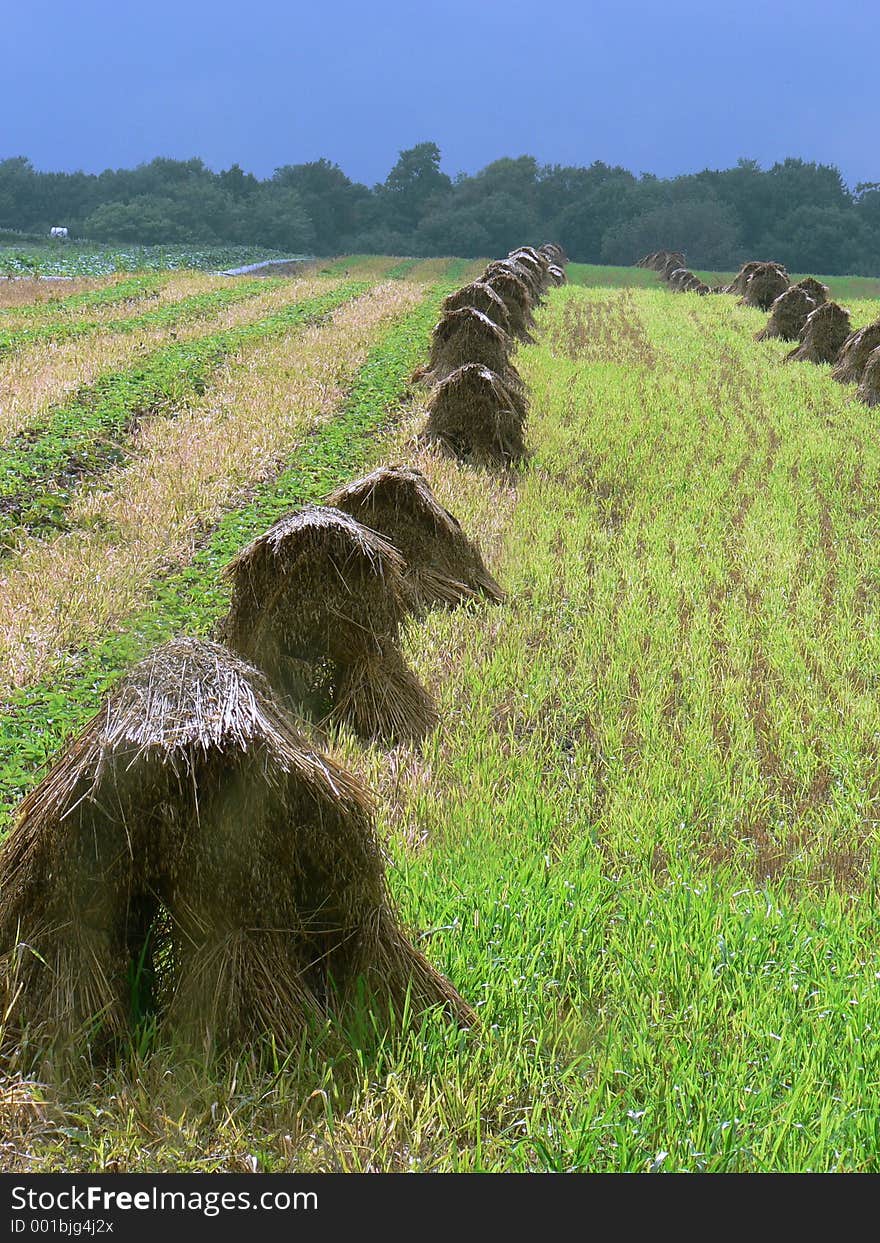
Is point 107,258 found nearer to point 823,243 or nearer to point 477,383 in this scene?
point 477,383

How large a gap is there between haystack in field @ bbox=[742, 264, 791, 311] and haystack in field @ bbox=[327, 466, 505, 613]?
29006 millimetres

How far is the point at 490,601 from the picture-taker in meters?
8.12

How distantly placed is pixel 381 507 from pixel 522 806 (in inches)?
124

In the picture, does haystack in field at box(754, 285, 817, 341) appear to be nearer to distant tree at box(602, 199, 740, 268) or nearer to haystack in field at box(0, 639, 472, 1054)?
haystack in field at box(0, 639, 472, 1054)

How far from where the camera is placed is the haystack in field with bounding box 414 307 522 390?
15219 millimetres

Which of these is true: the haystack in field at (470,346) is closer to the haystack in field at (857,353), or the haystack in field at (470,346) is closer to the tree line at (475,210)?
the haystack in field at (857,353)

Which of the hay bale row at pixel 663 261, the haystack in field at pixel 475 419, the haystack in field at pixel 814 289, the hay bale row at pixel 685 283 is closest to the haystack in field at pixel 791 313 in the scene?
the haystack in field at pixel 814 289

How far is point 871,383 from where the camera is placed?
17.0 meters

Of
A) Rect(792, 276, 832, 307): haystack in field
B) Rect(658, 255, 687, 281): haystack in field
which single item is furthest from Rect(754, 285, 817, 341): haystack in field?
Rect(658, 255, 687, 281): haystack in field

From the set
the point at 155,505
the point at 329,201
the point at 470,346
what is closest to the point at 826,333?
the point at 470,346

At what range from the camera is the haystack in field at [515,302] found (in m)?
22.5

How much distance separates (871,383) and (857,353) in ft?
4.85

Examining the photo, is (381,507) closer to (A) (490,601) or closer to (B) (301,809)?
(A) (490,601)

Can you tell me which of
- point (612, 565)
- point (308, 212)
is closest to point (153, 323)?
point (612, 565)
